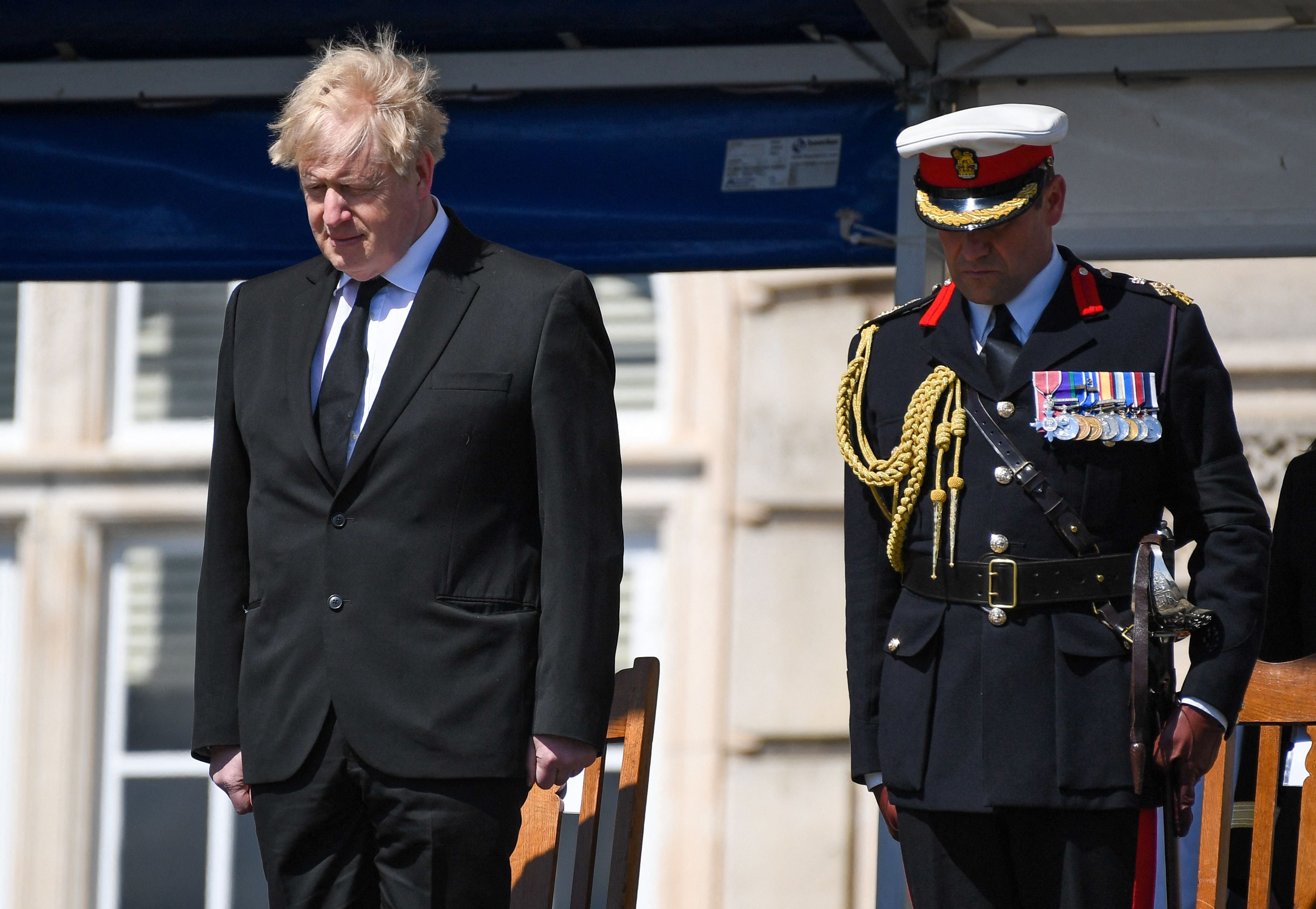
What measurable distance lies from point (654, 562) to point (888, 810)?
3.03 meters

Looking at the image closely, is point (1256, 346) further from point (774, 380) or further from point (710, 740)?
point (710, 740)

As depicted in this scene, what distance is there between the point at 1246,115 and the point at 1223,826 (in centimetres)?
150

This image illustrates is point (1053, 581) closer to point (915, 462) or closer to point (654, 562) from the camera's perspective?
point (915, 462)

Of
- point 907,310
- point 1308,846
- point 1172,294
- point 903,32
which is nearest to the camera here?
point 1172,294

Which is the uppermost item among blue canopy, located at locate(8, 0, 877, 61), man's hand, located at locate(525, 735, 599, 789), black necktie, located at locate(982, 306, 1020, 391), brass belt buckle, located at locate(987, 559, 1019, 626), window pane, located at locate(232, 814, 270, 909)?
blue canopy, located at locate(8, 0, 877, 61)

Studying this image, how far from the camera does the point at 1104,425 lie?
98.3 inches

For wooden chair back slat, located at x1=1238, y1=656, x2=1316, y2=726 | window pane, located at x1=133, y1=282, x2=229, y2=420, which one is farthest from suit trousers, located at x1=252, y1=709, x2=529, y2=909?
window pane, located at x1=133, y1=282, x2=229, y2=420

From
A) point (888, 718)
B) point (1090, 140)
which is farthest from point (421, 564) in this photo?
point (1090, 140)

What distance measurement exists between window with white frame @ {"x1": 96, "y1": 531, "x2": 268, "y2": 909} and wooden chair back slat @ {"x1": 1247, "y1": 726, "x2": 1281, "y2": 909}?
3.76 metres

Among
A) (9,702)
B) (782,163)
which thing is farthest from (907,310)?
(9,702)

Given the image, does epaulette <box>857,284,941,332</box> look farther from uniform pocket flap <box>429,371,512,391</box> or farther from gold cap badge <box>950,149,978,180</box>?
uniform pocket flap <box>429,371,512,391</box>

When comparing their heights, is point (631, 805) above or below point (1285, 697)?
below

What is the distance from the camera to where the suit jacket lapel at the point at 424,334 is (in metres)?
2.46

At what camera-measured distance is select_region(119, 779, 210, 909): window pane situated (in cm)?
602
